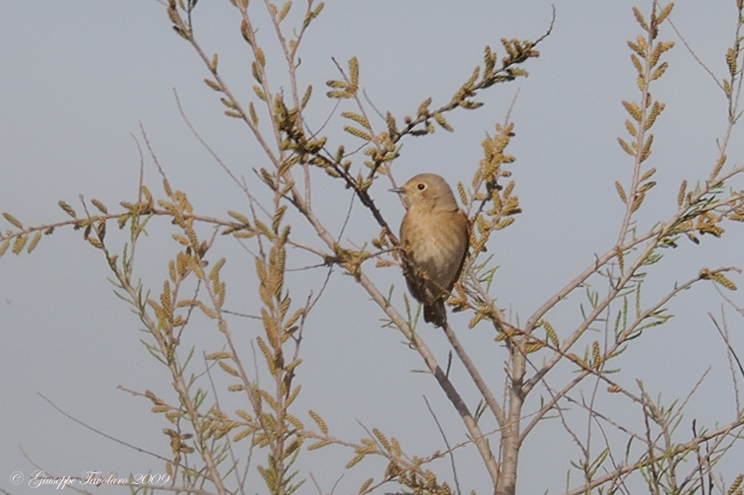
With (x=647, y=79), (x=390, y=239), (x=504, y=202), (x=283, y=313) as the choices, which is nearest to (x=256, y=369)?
(x=283, y=313)

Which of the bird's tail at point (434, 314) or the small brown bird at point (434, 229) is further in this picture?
the small brown bird at point (434, 229)

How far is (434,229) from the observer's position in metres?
7.45

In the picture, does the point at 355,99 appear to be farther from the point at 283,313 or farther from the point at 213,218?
the point at 283,313

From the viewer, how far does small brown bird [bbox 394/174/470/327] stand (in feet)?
24.2

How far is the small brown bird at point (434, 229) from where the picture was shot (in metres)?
7.37

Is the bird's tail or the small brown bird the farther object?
the small brown bird

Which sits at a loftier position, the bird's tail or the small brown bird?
the small brown bird

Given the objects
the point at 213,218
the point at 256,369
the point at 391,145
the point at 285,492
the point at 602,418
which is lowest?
the point at 285,492

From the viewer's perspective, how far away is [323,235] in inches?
185

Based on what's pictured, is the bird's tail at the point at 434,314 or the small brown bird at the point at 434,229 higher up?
the small brown bird at the point at 434,229

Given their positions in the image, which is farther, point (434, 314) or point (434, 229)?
point (434, 229)

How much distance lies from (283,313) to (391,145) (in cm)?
122

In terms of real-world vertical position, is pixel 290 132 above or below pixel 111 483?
above

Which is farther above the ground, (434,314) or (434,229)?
(434,229)
